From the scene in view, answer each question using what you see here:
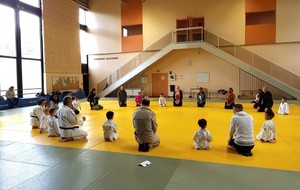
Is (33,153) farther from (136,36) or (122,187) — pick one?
(136,36)

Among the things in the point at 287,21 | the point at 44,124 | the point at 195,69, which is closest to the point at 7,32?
the point at 44,124

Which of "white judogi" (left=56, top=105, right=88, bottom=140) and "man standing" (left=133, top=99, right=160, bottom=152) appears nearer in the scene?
"man standing" (left=133, top=99, right=160, bottom=152)

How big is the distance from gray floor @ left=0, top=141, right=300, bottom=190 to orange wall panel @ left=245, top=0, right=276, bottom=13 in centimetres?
1808

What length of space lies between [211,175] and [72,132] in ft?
14.0

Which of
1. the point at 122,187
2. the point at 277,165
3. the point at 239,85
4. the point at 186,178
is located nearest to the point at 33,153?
the point at 122,187

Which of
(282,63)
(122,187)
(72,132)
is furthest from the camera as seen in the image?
(282,63)

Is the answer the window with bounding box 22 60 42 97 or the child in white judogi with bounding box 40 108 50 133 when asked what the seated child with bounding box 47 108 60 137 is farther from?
the window with bounding box 22 60 42 97

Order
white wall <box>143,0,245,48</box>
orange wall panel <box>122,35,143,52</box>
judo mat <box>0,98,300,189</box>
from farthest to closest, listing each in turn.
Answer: orange wall panel <box>122,35,143,52</box>
white wall <box>143,0,245,48</box>
judo mat <box>0,98,300,189</box>

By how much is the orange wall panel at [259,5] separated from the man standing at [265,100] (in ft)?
35.5

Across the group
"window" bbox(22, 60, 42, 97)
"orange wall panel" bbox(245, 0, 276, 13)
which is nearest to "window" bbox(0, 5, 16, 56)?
"window" bbox(22, 60, 42, 97)

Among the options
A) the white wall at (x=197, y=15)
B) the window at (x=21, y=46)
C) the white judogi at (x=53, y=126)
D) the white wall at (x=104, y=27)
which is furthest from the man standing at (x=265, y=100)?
the window at (x=21, y=46)

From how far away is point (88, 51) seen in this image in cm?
2430

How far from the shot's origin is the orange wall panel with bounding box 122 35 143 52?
874 inches

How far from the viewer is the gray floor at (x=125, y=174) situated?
3873mm
